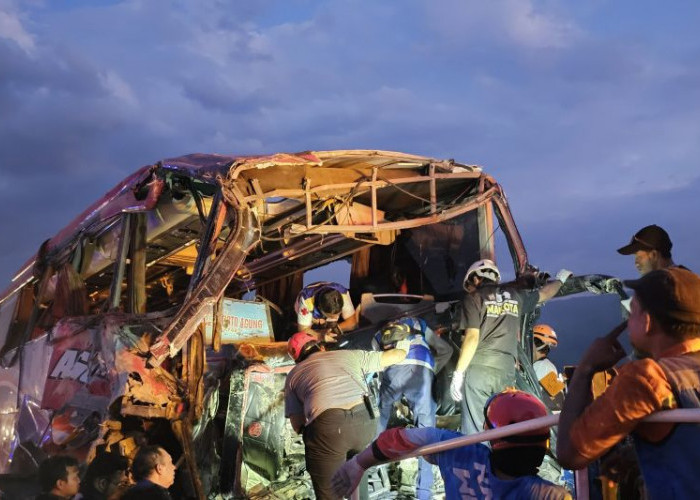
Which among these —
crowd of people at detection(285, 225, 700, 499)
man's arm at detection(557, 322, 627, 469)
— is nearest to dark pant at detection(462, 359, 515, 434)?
crowd of people at detection(285, 225, 700, 499)

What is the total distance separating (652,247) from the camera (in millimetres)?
4895

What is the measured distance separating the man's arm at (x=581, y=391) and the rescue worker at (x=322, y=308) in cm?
480

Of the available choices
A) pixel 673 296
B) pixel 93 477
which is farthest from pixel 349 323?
pixel 673 296

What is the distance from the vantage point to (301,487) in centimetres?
664

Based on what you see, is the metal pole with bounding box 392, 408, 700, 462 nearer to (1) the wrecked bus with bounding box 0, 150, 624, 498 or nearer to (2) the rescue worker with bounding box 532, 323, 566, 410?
(1) the wrecked bus with bounding box 0, 150, 624, 498

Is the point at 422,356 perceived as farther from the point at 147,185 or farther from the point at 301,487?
the point at 147,185

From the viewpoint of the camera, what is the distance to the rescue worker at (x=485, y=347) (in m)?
6.36

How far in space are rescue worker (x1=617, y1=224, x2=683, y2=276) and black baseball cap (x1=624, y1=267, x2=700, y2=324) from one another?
289 centimetres

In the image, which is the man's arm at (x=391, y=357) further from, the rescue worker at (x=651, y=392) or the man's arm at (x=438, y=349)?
the rescue worker at (x=651, y=392)

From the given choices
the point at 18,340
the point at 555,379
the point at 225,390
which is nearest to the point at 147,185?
the point at 225,390

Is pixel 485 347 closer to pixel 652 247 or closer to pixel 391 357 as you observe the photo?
pixel 391 357

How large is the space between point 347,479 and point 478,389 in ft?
11.5

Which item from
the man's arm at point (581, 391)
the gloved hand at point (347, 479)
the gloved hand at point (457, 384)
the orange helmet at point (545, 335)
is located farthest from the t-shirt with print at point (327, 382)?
the orange helmet at point (545, 335)

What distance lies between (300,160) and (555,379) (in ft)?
12.5
